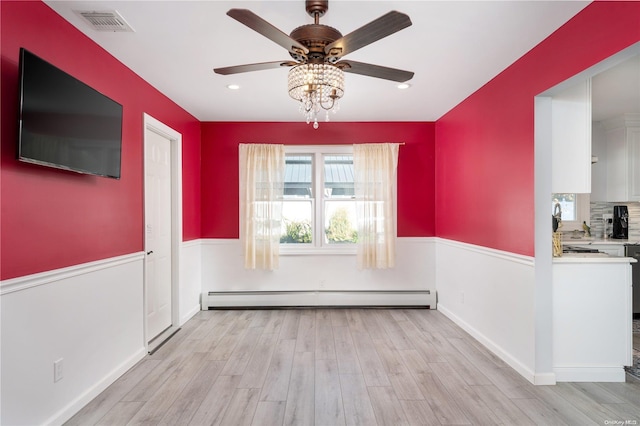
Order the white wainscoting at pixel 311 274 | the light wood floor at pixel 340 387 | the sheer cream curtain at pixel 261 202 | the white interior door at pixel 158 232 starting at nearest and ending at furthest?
the light wood floor at pixel 340 387 → the white interior door at pixel 158 232 → the sheer cream curtain at pixel 261 202 → the white wainscoting at pixel 311 274

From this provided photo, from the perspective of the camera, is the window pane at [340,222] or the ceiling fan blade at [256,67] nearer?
the ceiling fan blade at [256,67]

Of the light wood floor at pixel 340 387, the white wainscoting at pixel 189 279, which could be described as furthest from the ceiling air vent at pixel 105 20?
the light wood floor at pixel 340 387

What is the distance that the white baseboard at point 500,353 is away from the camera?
8.81ft

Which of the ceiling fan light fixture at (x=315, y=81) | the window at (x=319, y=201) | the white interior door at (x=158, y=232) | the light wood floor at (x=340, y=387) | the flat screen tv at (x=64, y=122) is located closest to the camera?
the flat screen tv at (x=64, y=122)

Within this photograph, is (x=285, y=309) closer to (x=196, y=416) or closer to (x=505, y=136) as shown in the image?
(x=196, y=416)

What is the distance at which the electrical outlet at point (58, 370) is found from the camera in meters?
2.14

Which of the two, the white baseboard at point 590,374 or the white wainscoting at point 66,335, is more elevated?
the white wainscoting at point 66,335

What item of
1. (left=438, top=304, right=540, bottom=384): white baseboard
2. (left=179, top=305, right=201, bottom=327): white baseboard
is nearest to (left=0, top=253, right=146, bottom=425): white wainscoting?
(left=179, top=305, right=201, bottom=327): white baseboard

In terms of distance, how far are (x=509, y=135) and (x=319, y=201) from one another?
2.59 m

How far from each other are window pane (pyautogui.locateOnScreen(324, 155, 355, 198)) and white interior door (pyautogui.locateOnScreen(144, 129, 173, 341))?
210 cm

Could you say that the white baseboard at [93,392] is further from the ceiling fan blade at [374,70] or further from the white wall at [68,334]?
the ceiling fan blade at [374,70]

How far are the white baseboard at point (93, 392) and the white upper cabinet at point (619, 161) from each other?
19.5ft

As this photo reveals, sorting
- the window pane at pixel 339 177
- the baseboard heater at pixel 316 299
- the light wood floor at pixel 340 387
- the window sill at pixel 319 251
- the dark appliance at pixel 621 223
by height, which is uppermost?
the window pane at pixel 339 177

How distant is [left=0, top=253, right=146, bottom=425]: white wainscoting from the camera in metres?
1.87
